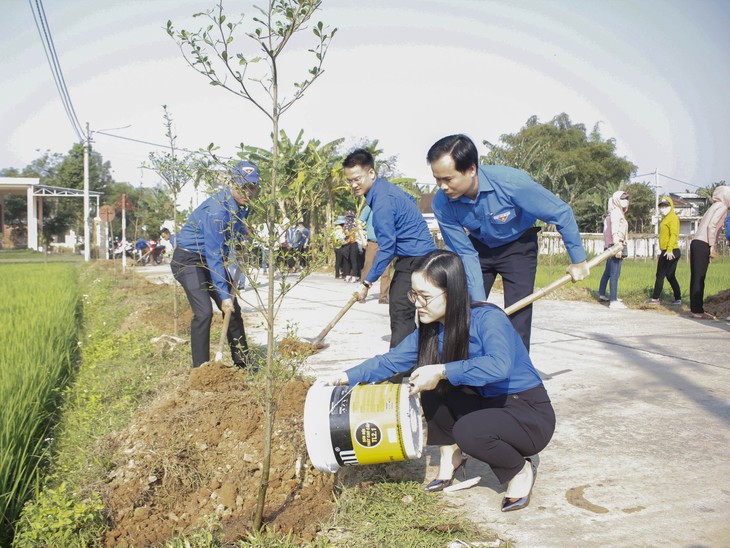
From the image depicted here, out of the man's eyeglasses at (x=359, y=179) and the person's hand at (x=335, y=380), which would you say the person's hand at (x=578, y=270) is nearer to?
the person's hand at (x=335, y=380)

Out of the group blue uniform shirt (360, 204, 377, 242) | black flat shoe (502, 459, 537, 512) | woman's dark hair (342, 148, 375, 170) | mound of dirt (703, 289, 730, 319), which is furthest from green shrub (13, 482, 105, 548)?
mound of dirt (703, 289, 730, 319)

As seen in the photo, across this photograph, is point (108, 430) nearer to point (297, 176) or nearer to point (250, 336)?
point (297, 176)

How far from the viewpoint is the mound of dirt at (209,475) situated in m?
2.66

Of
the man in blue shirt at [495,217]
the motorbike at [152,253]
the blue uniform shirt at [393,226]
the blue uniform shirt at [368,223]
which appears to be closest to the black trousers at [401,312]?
the blue uniform shirt at [393,226]

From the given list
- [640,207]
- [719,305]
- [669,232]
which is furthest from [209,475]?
[640,207]

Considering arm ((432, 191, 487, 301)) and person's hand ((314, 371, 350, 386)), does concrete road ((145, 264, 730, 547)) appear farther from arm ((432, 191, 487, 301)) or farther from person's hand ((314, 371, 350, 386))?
arm ((432, 191, 487, 301))

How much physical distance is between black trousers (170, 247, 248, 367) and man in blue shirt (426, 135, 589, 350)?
1.84 metres

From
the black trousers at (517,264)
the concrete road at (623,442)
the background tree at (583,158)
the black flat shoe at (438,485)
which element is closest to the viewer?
the concrete road at (623,442)

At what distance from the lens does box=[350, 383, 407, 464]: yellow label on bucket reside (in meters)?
2.46

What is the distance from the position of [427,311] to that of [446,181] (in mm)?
912

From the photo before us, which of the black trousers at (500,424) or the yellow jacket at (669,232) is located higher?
the yellow jacket at (669,232)

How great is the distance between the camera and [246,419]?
320 centimetres

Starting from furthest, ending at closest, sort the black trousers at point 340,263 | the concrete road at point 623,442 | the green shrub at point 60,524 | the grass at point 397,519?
the black trousers at point 340,263 → the concrete road at point 623,442 → the grass at point 397,519 → the green shrub at point 60,524

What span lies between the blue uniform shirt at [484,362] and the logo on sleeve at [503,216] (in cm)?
85
